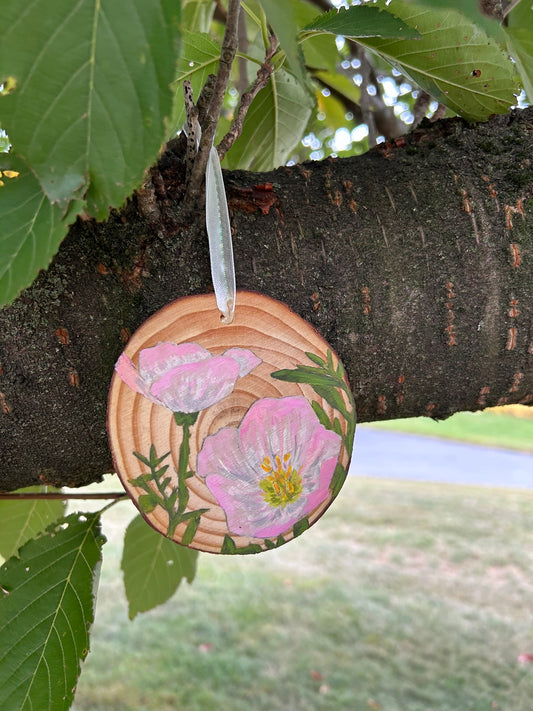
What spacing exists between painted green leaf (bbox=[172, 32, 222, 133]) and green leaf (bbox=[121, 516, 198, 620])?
828 millimetres

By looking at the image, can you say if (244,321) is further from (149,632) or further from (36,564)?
(149,632)

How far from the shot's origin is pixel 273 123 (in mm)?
1242

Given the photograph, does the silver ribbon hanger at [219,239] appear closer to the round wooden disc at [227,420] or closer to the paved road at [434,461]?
the round wooden disc at [227,420]

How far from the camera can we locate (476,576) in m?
4.77

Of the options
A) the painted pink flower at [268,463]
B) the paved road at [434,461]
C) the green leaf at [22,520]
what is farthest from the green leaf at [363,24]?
the paved road at [434,461]

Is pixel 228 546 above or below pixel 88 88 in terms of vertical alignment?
below

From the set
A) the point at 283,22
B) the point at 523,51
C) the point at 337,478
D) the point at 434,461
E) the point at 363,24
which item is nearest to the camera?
the point at 283,22

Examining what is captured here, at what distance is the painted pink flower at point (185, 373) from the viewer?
69cm

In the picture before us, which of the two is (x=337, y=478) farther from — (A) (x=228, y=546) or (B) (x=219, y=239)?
(B) (x=219, y=239)

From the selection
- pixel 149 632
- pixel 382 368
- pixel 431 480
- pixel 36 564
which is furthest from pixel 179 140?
pixel 431 480

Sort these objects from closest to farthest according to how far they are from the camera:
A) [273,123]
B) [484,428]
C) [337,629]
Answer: [273,123] → [337,629] → [484,428]

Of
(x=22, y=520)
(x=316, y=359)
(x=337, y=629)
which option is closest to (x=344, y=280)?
(x=316, y=359)

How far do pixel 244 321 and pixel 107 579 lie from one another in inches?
173

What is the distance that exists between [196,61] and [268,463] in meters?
0.56
